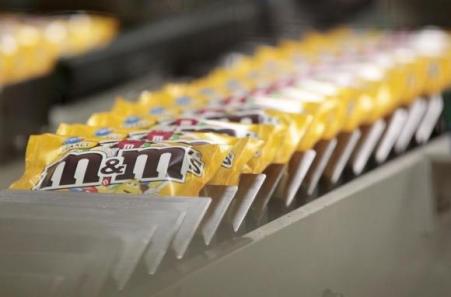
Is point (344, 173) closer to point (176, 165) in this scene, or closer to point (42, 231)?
point (176, 165)

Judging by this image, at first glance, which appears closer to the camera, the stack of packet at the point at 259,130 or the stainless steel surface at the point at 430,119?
the stack of packet at the point at 259,130

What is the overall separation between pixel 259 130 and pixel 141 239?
0.40 m

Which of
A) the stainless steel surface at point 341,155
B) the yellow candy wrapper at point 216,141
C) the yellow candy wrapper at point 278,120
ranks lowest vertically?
the stainless steel surface at point 341,155

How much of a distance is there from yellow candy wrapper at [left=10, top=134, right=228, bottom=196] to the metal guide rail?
0.03 metres

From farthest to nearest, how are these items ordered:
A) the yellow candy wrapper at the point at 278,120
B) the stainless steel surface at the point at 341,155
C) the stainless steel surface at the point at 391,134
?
1. the stainless steel surface at the point at 391,134
2. the stainless steel surface at the point at 341,155
3. the yellow candy wrapper at the point at 278,120

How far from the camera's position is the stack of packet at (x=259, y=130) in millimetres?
1185

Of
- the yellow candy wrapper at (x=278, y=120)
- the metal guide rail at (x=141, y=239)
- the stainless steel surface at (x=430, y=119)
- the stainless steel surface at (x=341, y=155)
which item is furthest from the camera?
the stainless steel surface at (x=430, y=119)

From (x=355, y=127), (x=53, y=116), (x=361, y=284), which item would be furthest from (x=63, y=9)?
(x=361, y=284)

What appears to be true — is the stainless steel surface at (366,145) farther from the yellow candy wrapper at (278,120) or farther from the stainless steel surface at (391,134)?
the yellow candy wrapper at (278,120)

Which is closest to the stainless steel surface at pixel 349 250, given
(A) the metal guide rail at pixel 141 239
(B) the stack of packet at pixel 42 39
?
(A) the metal guide rail at pixel 141 239

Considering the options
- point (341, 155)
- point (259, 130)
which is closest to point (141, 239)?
point (259, 130)

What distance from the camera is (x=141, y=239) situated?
1.04 meters

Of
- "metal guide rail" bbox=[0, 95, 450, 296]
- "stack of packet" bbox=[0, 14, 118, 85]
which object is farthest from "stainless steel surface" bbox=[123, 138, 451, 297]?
"stack of packet" bbox=[0, 14, 118, 85]

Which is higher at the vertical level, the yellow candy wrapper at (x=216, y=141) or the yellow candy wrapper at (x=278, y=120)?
the yellow candy wrapper at (x=216, y=141)
